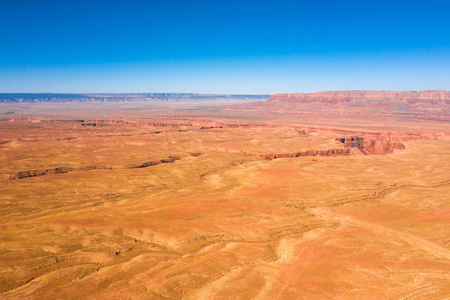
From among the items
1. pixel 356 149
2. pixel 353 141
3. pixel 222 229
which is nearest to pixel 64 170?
pixel 222 229

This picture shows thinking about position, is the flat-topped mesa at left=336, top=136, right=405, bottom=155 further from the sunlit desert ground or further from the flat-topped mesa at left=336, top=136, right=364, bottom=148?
the sunlit desert ground

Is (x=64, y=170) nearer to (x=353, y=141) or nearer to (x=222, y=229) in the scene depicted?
(x=222, y=229)

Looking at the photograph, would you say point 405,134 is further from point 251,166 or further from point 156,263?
point 156,263

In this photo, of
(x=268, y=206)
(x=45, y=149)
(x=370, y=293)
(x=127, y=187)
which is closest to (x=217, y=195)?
(x=268, y=206)

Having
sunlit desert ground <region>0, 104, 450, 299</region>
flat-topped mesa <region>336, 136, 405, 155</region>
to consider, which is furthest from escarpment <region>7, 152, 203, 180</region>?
flat-topped mesa <region>336, 136, 405, 155</region>

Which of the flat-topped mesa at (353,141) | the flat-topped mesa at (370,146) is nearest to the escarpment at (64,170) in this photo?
the flat-topped mesa at (370,146)

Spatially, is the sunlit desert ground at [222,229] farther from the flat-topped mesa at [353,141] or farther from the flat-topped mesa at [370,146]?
the flat-topped mesa at [353,141]

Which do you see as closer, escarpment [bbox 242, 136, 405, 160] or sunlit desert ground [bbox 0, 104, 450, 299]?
sunlit desert ground [bbox 0, 104, 450, 299]

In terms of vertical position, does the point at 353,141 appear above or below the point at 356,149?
above
